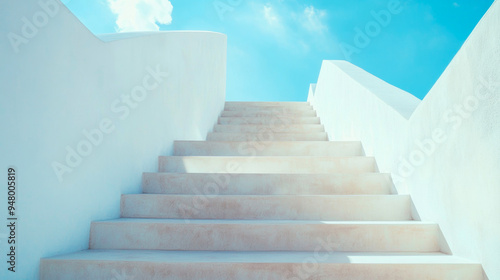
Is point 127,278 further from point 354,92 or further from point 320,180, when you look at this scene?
point 354,92

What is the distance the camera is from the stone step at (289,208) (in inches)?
67.0

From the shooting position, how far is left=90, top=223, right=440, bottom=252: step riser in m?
1.46

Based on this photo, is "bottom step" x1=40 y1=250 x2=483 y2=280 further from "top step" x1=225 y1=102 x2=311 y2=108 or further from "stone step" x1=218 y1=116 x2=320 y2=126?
"top step" x1=225 y1=102 x2=311 y2=108

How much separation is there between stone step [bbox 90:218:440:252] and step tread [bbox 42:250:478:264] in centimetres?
5

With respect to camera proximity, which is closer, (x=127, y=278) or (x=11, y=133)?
(x=11, y=133)

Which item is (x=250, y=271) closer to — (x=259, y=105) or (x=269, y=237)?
(x=269, y=237)

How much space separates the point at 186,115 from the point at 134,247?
1755 millimetres

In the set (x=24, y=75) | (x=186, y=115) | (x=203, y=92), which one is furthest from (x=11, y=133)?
(x=203, y=92)

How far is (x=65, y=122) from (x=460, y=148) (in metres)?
1.62

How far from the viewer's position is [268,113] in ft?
13.9

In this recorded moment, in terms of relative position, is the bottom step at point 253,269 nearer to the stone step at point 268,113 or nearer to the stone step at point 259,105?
the stone step at point 268,113

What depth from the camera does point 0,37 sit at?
98cm

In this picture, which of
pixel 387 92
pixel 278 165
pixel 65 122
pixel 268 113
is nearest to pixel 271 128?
pixel 268 113

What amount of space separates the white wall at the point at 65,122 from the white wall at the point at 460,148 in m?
1.59
